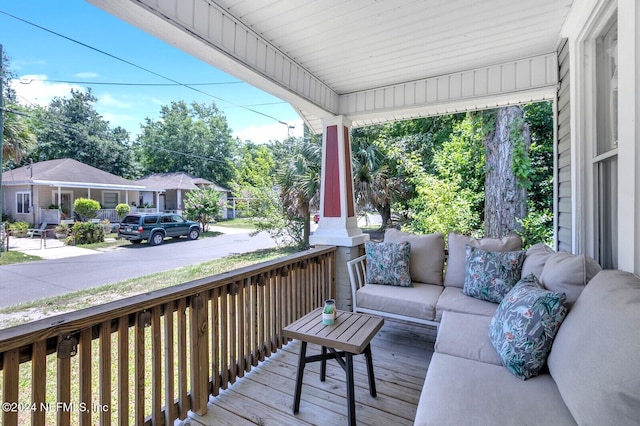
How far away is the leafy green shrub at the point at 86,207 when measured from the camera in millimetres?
4925

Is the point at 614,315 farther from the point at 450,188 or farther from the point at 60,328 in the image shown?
the point at 450,188

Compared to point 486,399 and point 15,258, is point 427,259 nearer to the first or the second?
point 486,399

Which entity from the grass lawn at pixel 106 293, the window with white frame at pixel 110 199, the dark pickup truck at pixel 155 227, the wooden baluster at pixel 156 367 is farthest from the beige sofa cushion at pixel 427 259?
the dark pickup truck at pixel 155 227

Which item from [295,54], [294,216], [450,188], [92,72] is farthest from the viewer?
[294,216]

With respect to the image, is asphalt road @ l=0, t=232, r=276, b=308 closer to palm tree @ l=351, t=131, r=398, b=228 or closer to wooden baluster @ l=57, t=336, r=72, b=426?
wooden baluster @ l=57, t=336, r=72, b=426

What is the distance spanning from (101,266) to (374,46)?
21.9 ft

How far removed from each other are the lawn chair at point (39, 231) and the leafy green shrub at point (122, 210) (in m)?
2.29

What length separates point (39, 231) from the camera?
4.00 meters

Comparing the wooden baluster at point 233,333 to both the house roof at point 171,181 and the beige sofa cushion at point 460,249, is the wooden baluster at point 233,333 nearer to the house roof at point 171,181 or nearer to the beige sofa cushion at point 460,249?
the beige sofa cushion at point 460,249

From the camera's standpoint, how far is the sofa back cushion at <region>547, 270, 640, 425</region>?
79cm

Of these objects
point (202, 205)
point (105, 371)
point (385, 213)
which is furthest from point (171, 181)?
point (105, 371)

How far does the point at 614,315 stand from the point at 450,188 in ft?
17.2

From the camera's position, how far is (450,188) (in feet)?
19.2

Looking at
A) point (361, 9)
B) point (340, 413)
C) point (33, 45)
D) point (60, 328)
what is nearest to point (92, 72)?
point (33, 45)
